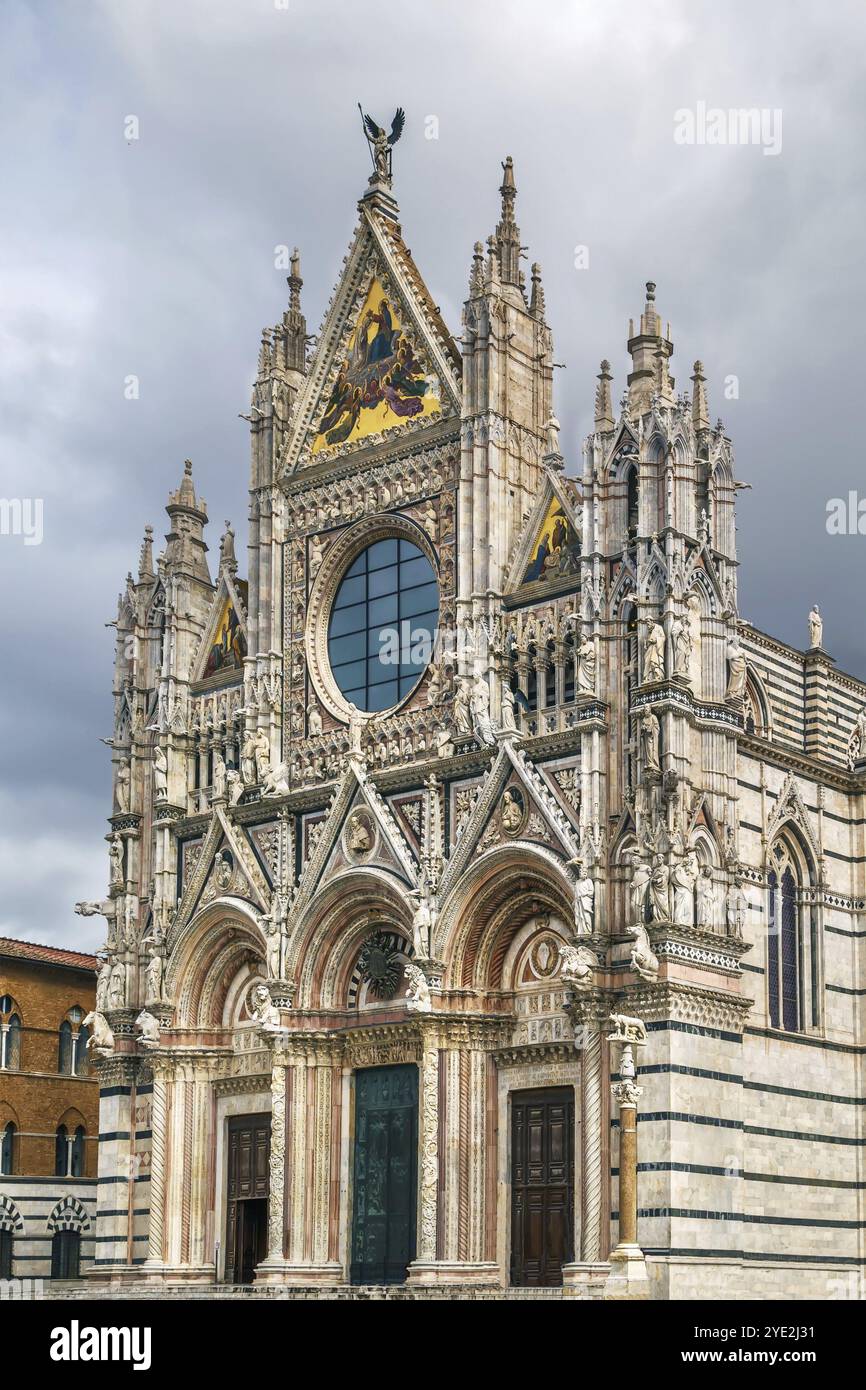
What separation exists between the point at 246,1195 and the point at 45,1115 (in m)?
10.00

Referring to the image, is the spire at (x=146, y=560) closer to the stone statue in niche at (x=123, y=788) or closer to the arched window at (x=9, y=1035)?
the stone statue in niche at (x=123, y=788)

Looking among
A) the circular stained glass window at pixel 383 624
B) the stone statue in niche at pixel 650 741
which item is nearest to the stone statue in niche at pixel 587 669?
the stone statue in niche at pixel 650 741

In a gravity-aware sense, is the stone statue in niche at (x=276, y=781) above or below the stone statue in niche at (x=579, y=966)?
above

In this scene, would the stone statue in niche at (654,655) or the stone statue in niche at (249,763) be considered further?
the stone statue in niche at (249,763)

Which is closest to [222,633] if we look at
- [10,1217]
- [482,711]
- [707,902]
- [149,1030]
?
[149,1030]

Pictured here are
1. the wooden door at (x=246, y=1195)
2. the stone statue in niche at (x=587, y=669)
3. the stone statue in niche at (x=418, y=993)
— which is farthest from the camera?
the wooden door at (x=246, y=1195)

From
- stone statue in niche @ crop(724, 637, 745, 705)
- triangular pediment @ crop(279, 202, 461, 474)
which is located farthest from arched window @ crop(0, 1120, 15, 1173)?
stone statue in niche @ crop(724, 637, 745, 705)

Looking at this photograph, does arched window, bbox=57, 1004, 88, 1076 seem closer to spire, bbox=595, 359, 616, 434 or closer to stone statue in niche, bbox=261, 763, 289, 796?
stone statue in niche, bbox=261, 763, 289, 796

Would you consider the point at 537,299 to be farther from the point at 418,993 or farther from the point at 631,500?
the point at 418,993

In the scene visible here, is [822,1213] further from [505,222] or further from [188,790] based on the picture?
[505,222]

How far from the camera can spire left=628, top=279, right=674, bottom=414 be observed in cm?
3189

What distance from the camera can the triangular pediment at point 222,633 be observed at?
3850 centimetres

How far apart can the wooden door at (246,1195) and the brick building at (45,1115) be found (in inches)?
311

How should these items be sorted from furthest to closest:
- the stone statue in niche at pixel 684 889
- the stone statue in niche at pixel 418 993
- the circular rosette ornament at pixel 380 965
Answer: the circular rosette ornament at pixel 380 965
the stone statue in niche at pixel 418 993
the stone statue in niche at pixel 684 889
